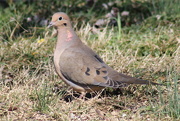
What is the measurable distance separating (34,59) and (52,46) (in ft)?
1.70

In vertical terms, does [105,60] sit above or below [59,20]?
below

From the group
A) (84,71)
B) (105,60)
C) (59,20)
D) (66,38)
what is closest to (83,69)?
(84,71)

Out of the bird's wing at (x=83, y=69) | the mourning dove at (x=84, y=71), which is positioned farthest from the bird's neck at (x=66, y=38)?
the bird's wing at (x=83, y=69)

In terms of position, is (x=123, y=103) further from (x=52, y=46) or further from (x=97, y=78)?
(x=52, y=46)

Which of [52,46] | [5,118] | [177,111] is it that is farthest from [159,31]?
[5,118]

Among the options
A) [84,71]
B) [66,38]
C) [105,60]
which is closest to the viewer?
[84,71]

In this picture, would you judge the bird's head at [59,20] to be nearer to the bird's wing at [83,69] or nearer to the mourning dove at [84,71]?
the mourning dove at [84,71]

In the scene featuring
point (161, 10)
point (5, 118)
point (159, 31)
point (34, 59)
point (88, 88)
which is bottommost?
point (5, 118)

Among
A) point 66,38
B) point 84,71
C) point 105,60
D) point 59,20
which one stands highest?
point 59,20

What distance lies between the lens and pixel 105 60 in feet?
16.6

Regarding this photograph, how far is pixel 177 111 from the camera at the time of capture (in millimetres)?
3463

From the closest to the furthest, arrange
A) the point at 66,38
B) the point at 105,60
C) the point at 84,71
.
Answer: the point at 84,71, the point at 66,38, the point at 105,60

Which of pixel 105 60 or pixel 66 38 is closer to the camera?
pixel 66 38

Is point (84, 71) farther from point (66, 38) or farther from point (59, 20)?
point (59, 20)
